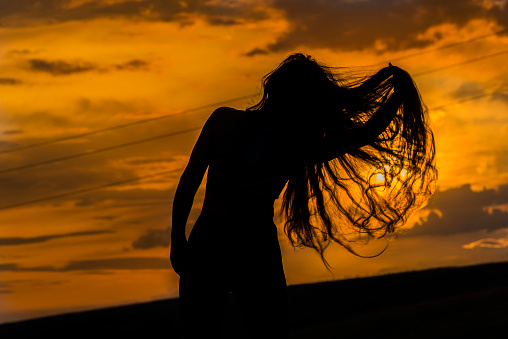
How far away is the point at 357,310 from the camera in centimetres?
1989

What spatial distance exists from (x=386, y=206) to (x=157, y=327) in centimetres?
1431

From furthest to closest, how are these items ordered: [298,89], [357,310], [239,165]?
[357,310], [298,89], [239,165]

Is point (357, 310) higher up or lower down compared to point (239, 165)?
lower down

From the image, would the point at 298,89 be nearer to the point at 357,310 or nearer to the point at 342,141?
the point at 342,141

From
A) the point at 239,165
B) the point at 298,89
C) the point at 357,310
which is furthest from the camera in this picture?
the point at 357,310

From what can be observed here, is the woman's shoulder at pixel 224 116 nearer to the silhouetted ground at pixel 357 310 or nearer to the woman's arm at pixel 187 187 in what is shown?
the woman's arm at pixel 187 187

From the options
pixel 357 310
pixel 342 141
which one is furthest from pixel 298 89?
pixel 357 310

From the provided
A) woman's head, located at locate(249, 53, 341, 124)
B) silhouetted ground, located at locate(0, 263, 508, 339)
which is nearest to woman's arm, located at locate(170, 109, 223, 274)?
woman's head, located at locate(249, 53, 341, 124)

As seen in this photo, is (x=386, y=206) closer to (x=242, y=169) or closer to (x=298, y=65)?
(x=298, y=65)

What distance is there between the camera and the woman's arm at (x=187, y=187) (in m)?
4.20

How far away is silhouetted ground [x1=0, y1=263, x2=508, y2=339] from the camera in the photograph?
14.8 m

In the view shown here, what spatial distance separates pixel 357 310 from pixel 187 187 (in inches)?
638

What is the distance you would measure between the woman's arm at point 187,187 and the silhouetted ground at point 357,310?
949 centimetres

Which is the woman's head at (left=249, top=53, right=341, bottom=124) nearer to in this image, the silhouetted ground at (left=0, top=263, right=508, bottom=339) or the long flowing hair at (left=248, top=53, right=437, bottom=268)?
the long flowing hair at (left=248, top=53, right=437, bottom=268)
